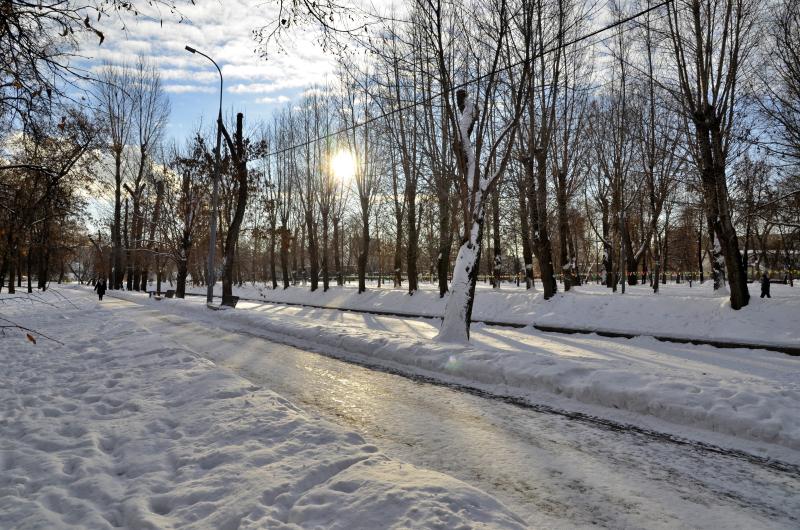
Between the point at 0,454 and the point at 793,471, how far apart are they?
661 cm

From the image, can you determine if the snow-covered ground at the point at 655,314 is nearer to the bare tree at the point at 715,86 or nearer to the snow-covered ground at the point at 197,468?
the bare tree at the point at 715,86

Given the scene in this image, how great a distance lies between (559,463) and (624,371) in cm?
322

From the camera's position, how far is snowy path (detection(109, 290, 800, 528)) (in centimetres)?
319

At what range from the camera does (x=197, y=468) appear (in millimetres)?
3717

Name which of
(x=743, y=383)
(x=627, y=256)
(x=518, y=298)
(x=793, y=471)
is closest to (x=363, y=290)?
(x=518, y=298)

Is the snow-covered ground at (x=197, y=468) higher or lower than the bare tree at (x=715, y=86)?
lower

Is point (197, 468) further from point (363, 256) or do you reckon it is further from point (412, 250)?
point (363, 256)

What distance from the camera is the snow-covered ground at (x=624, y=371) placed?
5.07m

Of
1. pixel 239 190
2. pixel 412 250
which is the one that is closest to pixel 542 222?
pixel 412 250

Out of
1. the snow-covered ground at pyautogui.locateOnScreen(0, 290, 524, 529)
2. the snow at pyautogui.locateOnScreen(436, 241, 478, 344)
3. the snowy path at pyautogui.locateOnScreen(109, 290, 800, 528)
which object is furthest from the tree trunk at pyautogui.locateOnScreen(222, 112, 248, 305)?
the snowy path at pyautogui.locateOnScreen(109, 290, 800, 528)

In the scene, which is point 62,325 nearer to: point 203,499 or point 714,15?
point 203,499

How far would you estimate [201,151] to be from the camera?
2952 cm

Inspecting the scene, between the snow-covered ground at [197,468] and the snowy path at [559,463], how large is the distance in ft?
1.46

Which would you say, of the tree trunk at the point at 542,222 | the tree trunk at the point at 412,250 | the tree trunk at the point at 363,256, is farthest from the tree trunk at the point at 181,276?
the tree trunk at the point at 542,222
